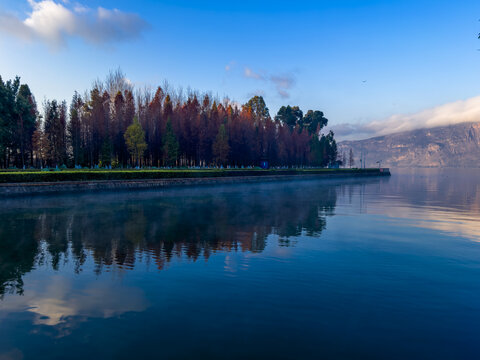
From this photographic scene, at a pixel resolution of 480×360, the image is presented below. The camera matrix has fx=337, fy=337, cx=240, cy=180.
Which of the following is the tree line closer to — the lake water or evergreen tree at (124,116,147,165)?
evergreen tree at (124,116,147,165)

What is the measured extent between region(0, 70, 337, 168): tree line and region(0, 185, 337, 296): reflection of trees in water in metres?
30.0

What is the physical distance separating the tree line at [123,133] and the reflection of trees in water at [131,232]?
1179 inches

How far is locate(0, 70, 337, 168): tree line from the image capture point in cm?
4750

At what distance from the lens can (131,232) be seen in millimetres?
13445

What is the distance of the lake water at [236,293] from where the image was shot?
505 centimetres

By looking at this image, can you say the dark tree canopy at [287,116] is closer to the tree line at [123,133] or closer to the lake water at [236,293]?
the tree line at [123,133]

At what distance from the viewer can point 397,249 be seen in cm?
1127

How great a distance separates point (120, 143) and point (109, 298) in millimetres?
51857

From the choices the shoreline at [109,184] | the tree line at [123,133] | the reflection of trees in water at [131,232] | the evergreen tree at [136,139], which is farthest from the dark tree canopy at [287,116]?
the reflection of trees in water at [131,232]

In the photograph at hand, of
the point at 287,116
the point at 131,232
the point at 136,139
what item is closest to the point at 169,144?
the point at 136,139

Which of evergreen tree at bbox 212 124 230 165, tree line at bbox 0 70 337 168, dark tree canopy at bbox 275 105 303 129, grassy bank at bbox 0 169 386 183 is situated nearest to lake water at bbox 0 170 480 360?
grassy bank at bbox 0 169 386 183

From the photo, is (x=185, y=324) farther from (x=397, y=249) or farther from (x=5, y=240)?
(x=5, y=240)

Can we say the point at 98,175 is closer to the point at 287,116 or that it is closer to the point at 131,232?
the point at 131,232

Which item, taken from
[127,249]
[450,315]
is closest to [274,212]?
[127,249]
